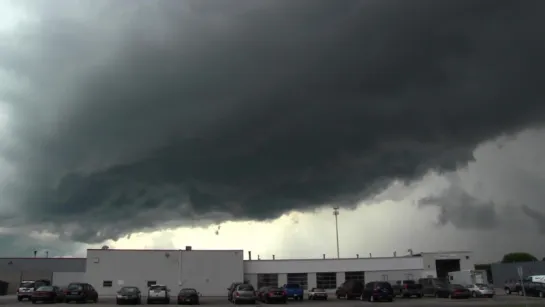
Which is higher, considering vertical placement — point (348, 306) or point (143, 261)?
point (143, 261)

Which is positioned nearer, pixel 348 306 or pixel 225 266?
pixel 348 306

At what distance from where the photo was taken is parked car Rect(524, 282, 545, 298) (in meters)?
51.6

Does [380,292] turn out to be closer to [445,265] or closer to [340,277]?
[340,277]

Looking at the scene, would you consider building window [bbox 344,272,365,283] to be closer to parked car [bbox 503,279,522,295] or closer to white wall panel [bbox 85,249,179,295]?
parked car [bbox 503,279,522,295]

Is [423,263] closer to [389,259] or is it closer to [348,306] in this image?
[389,259]

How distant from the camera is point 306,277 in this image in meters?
75.5

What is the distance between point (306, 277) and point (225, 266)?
14265mm

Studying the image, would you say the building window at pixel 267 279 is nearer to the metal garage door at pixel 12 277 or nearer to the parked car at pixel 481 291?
the parked car at pixel 481 291

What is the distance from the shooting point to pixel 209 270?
221 feet

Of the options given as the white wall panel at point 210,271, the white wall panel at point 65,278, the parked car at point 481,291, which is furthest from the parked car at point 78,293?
the parked car at point 481,291

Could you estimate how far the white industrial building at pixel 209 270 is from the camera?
65562 mm

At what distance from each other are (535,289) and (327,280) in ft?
102

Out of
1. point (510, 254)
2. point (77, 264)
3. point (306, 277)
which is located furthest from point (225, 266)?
point (510, 254)

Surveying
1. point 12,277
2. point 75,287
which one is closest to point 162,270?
point 75,287
